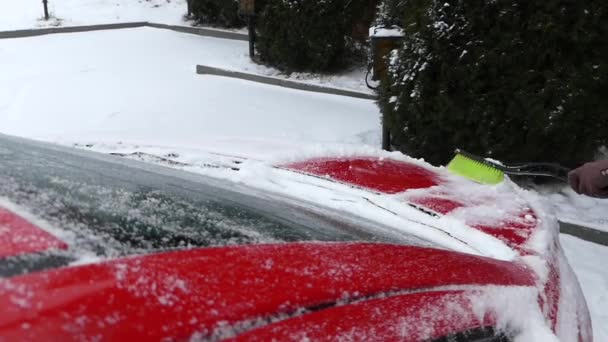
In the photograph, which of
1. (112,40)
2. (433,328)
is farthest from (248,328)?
(112,40)

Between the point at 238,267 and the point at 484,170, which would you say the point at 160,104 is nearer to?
the point at 484,170

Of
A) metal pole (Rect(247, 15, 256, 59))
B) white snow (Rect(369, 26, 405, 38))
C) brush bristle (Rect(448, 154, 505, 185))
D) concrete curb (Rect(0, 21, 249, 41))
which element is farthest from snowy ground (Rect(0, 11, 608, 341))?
brush bristle (Rect(448, 154, 505, 185))

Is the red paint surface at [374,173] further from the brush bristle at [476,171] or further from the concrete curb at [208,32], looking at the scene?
the concrete curb at [208,32]

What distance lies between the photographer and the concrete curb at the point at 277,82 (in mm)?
7817

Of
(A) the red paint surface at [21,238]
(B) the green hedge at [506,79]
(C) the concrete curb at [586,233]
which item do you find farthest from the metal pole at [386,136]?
(A) the red paint surface at [21,238]

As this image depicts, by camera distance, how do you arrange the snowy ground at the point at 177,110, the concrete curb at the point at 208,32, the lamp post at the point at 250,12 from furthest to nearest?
the concrete curb at the point at 208,32 → the lamp post at the point at 250,12 → the snowy ground at the point at 177,110

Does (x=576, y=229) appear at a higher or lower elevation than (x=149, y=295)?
lower

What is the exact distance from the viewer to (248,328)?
0.95m

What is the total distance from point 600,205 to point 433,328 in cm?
409

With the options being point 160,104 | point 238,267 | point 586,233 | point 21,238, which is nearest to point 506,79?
point 586,233

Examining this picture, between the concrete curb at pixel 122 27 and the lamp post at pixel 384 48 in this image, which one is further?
the concrete curb at pixel 122 27

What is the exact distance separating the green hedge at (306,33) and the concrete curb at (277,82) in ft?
1.61

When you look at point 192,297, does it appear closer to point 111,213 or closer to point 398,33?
point 111,213

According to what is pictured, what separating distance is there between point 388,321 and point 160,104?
6880mm
